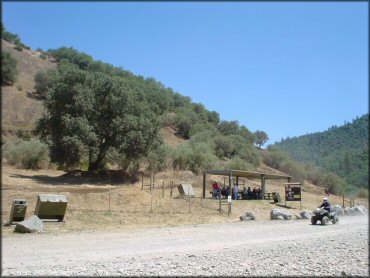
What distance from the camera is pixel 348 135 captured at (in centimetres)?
1161

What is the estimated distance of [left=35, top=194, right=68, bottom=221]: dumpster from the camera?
19.9 metres

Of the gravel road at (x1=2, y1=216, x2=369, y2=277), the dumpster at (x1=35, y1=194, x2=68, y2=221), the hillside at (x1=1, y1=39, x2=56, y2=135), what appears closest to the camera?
the gravel road at (x1=2, y1=216, x2=369, y2=277)

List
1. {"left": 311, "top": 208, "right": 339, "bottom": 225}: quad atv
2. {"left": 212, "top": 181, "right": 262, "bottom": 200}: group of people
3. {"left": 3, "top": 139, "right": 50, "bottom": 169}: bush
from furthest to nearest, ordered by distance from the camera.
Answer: {"left": 3, "top": 139, "right": 50, "bottom": 169}: bush → {"left": 212, "top": 181, "right": 262, "bottom": 200}: group of people → {"left": 311, "top": 208, "right": 339, "bottom": 225}: quad atv

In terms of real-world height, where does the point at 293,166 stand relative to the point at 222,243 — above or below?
above

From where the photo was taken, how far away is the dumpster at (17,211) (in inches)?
739

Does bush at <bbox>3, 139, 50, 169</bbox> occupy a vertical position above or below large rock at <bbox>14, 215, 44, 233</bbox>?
above

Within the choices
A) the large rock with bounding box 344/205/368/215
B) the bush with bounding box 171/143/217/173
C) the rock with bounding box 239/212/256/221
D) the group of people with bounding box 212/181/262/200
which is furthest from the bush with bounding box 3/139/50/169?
the large rock with bounding box 344/205/368/215

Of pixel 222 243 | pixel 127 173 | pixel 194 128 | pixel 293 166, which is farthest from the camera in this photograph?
pixel 194 128

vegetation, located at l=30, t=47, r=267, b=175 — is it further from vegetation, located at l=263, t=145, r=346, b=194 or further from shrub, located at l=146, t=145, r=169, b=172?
vegetation, located at l=263, t=145, r=346, b=194

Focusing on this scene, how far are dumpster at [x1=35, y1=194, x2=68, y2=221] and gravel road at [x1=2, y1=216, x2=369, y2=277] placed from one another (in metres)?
3.00

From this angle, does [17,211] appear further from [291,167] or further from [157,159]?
[291,167]

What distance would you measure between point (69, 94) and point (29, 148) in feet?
30.6

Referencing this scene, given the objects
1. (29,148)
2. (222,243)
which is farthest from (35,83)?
(222,243)

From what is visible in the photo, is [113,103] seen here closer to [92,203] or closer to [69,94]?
[69,94]
